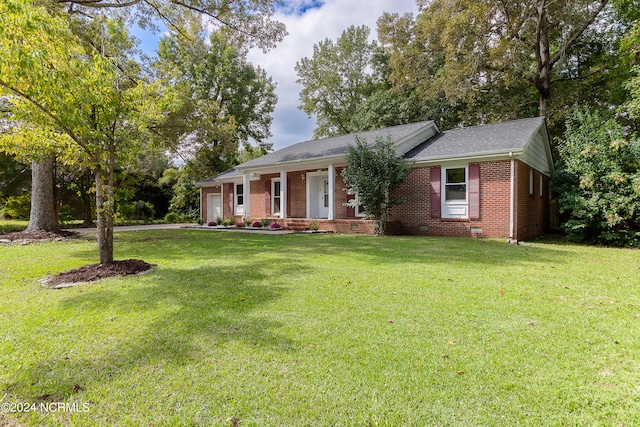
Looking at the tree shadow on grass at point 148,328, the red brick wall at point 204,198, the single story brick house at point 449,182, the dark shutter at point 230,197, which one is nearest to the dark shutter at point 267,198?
the single story brick house at point 449,182

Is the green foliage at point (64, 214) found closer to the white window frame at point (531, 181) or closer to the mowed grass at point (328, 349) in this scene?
the mowed grass at point (328, 349)

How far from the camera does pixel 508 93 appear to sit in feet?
64.7

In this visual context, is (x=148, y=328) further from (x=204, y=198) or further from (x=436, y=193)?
(x=204, y=198)

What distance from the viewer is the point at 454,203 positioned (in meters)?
11.6

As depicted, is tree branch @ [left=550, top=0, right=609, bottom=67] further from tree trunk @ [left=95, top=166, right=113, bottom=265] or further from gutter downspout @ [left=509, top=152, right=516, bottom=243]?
tree trunk @ [left=95, top=166, right=113, bottom=265]

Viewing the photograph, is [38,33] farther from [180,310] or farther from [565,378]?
[565,378]

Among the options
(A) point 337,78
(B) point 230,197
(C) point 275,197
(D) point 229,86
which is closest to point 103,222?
(C) point 275,197

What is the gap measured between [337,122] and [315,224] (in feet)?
64.9

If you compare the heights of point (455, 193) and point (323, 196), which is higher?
point (323, 196)

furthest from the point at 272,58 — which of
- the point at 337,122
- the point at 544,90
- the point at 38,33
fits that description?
the point at 337,122

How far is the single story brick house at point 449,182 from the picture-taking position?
1075 cm

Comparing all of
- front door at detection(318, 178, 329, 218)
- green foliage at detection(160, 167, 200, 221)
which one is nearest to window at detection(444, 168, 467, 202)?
front door at detection(318, 178, 329, 218)

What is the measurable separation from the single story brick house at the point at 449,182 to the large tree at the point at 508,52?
463 cm

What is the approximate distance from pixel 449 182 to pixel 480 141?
1.98m
